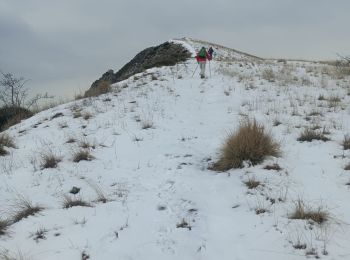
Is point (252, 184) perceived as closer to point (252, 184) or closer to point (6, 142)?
point (252, 184)

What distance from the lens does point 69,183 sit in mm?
6312

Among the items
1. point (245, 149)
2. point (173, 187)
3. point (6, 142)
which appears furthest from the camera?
point (6, 142)

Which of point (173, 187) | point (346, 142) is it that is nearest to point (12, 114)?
point (173, 187)

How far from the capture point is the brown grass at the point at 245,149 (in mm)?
6449

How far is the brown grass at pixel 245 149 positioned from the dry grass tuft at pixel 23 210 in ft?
8.71

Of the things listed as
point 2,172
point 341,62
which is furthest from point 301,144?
point 341,62

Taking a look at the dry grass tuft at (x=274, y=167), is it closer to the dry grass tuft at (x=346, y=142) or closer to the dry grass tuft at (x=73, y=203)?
the dry grass tuft at (x=346, y=142)

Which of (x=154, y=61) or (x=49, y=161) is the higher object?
(x=154, y=61)

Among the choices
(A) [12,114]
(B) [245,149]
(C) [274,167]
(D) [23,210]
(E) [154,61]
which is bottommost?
(D) [23,210]

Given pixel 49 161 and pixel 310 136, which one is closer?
pixel 49 161

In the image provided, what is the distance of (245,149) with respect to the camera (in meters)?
6.48

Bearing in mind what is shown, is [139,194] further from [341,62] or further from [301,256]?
[341,62]

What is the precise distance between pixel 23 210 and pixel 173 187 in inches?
77.3

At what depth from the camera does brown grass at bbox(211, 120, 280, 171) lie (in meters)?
6.45
